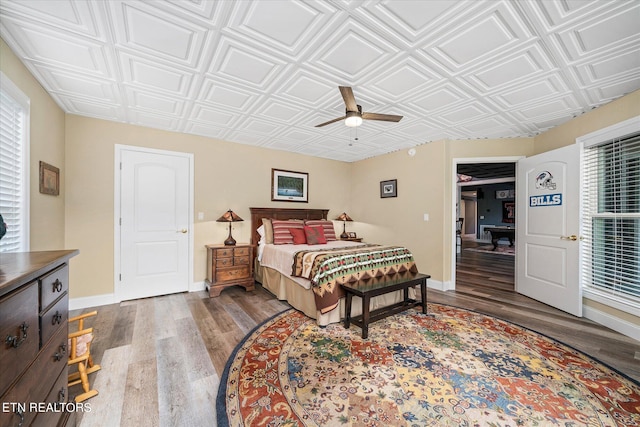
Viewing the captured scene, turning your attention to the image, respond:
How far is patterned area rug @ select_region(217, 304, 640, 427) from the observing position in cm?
160

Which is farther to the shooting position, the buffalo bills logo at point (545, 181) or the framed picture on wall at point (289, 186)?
the framed picture on wall at point (289, 186)

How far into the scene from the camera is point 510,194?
37.2 ft

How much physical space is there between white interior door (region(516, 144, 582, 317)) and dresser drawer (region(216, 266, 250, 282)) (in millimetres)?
4297

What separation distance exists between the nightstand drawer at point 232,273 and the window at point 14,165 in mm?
2036

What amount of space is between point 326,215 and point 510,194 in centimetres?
1011

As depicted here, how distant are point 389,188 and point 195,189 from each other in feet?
11.5

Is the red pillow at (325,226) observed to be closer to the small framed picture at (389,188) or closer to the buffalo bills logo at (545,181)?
the small framed picture at (389,188)

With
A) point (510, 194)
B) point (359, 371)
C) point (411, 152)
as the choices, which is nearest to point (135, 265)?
point (359, 371)

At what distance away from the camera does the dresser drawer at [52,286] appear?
1122mm

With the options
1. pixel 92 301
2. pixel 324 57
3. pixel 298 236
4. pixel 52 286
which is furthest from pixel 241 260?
pixel 324 57

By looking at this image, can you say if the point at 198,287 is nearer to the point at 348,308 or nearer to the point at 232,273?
the point at 232,273

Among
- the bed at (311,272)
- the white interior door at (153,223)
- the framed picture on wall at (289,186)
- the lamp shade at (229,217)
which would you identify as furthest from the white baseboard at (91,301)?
the framed picture on wall at (289,186)

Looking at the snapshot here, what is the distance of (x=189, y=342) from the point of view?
247 cm

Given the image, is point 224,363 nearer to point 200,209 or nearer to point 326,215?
point 200,209
